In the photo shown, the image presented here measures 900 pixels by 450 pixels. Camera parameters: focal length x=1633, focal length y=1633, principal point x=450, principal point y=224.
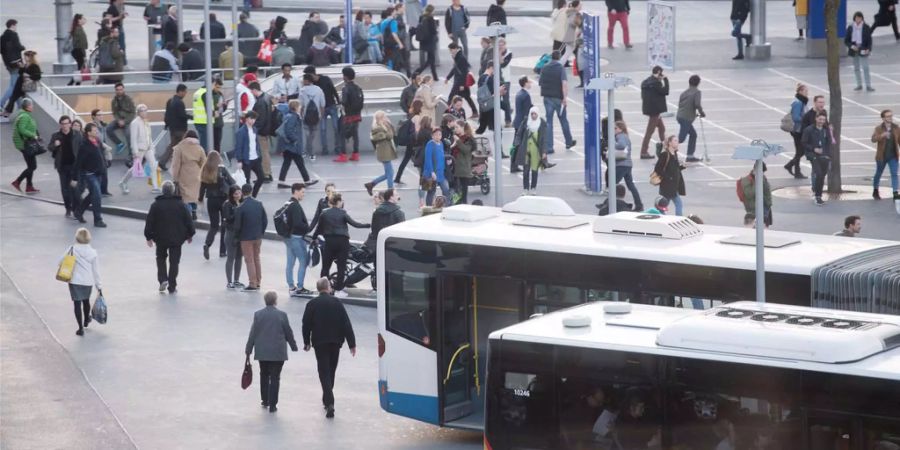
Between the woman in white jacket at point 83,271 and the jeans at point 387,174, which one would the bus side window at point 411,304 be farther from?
the jeans at point 387,174

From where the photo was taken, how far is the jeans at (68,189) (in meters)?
27.0

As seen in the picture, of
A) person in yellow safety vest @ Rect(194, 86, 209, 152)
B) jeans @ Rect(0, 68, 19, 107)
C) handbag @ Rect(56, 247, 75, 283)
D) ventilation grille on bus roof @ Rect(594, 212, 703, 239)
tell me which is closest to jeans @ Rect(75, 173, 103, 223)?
person in yellow safety vest @ Rect(194, 86, 209, 152)

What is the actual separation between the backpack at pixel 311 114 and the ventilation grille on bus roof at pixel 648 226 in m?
16.2

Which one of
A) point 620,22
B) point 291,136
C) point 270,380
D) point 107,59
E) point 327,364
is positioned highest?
point 620,22

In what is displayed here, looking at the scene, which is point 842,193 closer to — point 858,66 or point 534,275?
point 858,66

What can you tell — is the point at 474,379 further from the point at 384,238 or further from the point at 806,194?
the point at 806,194

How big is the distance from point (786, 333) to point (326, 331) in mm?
6417

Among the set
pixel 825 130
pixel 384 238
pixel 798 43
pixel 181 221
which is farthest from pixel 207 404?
pixel 798 43

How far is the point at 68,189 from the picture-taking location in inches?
1078

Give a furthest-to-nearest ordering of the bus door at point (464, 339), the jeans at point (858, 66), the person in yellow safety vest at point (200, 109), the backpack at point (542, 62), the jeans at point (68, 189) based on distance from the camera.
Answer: the jeans at point (858, 66) < the backpack at point (542, 62) < the person in yellow safety vest at point (200, 109) < the jeans at point (68, 189) < the bus door at point (464, 339)

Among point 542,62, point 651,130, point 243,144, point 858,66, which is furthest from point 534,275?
point 858,66

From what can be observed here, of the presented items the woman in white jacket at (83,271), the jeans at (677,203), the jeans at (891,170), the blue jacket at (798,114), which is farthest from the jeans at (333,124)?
the woman in white jacket at (83,271)

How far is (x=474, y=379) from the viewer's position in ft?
52.9

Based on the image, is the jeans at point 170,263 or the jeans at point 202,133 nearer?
the jeans at point 170,263
